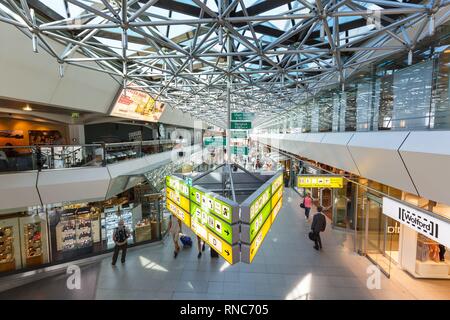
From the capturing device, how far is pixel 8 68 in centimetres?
750

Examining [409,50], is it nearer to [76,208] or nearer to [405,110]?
[405,110]

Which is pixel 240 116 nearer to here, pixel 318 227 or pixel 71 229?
pixel 318 227

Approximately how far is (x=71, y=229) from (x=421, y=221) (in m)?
12.8

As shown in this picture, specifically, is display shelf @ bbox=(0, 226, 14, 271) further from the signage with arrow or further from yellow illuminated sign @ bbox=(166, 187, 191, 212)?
the signage with arrow

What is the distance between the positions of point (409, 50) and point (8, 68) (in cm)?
1323

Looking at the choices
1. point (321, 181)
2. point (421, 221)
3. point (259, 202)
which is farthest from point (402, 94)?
point (259, 202)

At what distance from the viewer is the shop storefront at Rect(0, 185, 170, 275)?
895 centimetres

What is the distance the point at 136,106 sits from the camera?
18.3 meters

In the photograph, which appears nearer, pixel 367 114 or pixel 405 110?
pixel 405 110

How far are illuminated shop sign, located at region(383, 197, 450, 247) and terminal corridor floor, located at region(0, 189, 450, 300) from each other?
11.1 feet

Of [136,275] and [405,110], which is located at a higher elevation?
[405,110]

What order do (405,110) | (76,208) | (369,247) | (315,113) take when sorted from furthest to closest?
(315,113) < (76,208) < (369,247) < (405,110)

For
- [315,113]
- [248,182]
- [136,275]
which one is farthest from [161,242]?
[315,113]

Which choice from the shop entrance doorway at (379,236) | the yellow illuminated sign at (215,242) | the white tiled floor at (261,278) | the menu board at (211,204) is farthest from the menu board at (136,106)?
the shop entrance doorway at (379,236)
